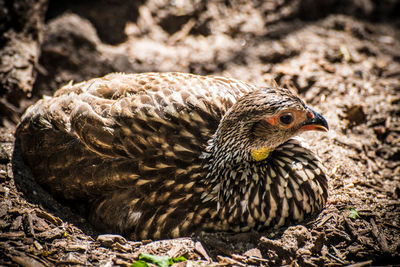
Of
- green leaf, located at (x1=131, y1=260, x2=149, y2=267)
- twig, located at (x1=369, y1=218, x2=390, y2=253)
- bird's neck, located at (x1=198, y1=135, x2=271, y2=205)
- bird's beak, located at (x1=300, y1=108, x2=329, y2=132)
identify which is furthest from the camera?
bird's neck, located at (x1=198, y1=135, x2=271, y2=205)

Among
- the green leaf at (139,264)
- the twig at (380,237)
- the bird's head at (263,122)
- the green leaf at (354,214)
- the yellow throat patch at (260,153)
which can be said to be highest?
the bird's head at (263,122)

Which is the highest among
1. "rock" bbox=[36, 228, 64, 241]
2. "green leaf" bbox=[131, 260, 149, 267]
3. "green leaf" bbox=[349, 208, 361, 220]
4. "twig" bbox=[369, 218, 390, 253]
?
"green leaf" bbox=[349, 208, 361, 220]

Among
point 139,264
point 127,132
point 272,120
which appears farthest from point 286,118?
point 139,264

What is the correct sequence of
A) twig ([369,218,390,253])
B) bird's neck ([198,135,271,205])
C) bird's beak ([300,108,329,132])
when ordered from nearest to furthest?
1. twig ([369,218,390,253])
2. bird's beak ([300,108,329,132])
3. bird's neck ([198,135,271,205])

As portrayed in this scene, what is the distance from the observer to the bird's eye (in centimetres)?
286

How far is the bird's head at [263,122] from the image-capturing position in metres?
2.81

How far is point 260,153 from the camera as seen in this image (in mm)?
3062

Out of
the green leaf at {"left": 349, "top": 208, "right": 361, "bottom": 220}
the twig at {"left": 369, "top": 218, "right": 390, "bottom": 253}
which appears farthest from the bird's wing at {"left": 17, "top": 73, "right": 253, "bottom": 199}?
the twig at {"left": 369, "top": 218, "right": 390, "bottom": 253}

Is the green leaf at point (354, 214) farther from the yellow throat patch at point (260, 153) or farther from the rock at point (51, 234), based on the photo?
the rock at point (51, 234)

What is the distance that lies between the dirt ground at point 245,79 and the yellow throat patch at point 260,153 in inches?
23.8

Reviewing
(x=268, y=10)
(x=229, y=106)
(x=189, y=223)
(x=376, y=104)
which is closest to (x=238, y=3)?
(x=268, y=10)

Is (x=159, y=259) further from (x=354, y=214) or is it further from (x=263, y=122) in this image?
(x=354, y=214)

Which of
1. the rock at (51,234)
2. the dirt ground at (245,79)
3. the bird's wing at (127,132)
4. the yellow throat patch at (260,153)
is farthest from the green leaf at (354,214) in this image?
the rock at (51,234)

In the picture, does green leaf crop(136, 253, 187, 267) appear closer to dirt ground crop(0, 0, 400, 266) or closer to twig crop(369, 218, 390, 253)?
dirt ground crop(0, 0, 400, 266)
